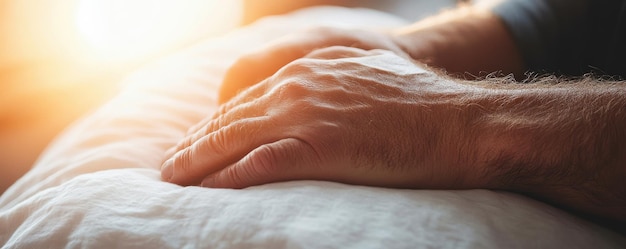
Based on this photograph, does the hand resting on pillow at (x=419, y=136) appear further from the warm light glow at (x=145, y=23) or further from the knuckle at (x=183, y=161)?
the warm light glow at (x=145, y=23)

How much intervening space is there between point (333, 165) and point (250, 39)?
61 cm

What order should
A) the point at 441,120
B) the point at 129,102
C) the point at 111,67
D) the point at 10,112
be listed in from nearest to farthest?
the point at 441,120
the point at 129,102
the point at 10,112
the point at 111,67

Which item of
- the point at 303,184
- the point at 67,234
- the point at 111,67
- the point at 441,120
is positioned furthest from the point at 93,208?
the point at 111,67

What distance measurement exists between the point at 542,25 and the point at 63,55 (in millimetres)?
949

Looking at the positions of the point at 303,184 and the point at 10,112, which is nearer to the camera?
the point at 303,184

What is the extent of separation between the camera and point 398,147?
482mm

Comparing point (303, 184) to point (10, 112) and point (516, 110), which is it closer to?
point (516, 110)

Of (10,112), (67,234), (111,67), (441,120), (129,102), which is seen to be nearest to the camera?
(67,234)

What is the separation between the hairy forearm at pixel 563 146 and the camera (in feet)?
1.43

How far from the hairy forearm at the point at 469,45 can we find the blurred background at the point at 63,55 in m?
0.54

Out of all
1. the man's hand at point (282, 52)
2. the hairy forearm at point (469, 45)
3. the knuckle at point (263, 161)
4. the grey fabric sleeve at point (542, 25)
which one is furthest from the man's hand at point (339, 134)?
the grey fabric sleeve at point (542, 25)

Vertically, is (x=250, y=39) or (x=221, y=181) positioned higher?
(x=250, y=39)

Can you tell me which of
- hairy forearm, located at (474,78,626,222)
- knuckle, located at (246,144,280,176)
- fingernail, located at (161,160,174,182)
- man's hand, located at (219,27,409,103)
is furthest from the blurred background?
hairy forearm, located at (474,78,626,222)

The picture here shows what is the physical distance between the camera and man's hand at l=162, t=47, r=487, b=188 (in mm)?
472
